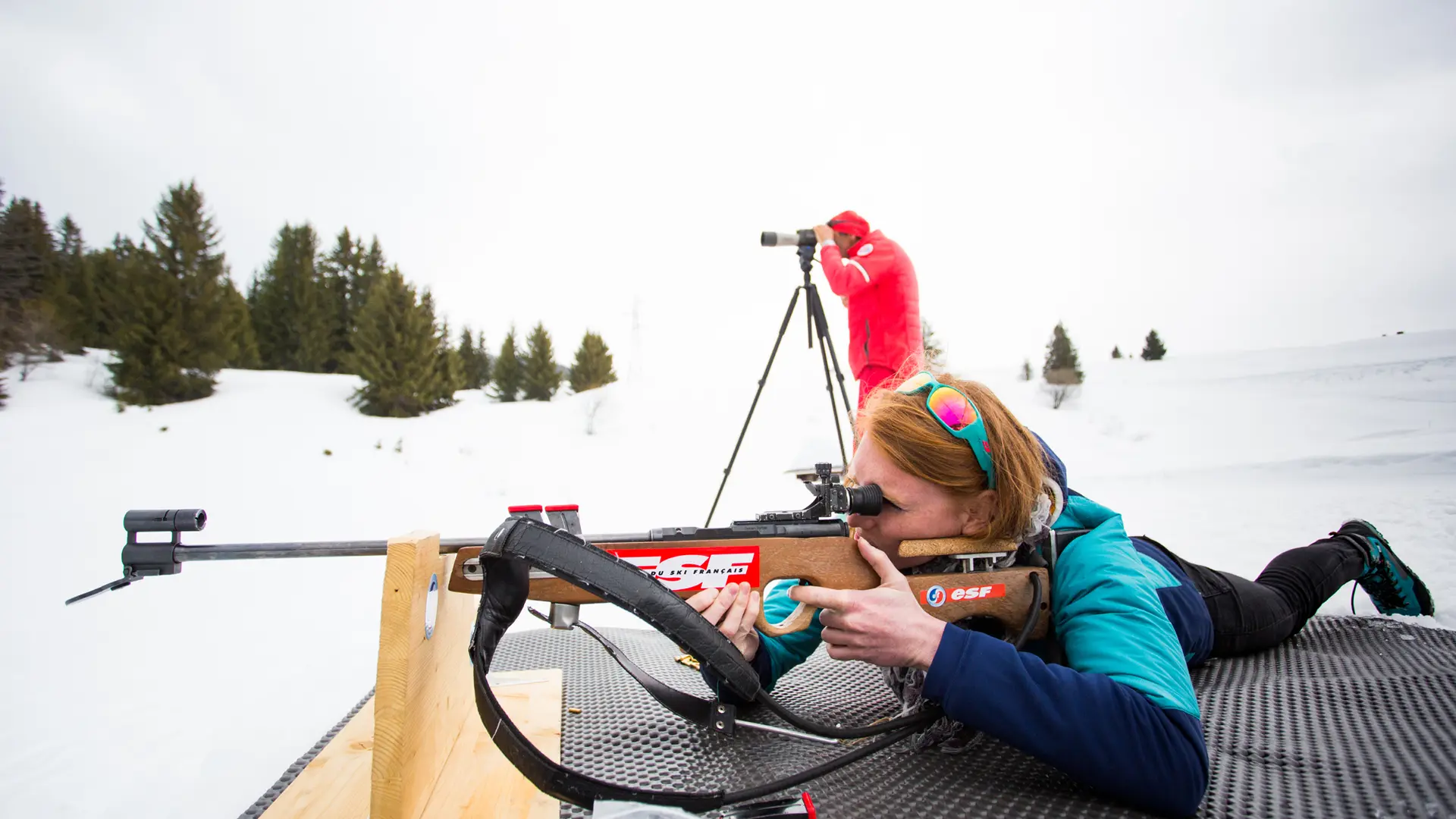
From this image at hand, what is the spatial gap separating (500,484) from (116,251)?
19.9 m

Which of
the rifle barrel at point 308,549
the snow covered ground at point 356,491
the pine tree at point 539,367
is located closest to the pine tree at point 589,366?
the pine tree at point 539,367

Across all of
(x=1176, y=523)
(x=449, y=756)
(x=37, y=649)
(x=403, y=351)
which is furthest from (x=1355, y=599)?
(x=403, y=351)

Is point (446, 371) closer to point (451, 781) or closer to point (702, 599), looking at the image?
point (451, 781)

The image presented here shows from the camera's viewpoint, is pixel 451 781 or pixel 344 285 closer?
pixel 451 781

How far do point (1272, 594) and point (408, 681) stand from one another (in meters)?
3.33

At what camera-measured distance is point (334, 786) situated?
1.55 m

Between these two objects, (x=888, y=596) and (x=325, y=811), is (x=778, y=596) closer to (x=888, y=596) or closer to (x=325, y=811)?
(x=888, y=596)

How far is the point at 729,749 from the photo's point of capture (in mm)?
1824

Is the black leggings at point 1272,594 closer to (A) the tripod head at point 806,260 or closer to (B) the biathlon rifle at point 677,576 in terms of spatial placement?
(B) the biathlon rifle at point 677,576

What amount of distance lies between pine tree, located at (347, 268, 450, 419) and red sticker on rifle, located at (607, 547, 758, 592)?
1551cm

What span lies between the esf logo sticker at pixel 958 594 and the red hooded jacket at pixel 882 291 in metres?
3.39

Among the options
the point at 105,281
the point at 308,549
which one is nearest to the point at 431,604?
the point at 308,549

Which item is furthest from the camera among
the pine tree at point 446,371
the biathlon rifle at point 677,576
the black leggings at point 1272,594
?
the pine tree at point 446,371

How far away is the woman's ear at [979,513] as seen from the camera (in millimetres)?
1722
